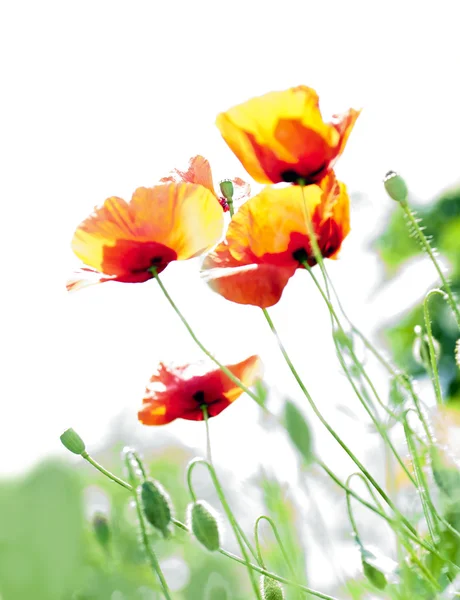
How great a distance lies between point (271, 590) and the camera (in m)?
0.68

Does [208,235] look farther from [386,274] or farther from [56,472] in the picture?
[56,472]

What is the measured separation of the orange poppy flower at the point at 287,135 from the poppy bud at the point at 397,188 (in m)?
0.07

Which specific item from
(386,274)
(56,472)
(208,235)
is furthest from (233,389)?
(56,472)

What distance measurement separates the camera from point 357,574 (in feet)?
2.29

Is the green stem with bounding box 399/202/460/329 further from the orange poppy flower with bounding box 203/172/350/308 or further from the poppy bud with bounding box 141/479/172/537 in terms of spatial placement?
the poppy bud with bounding box 141/479/172/537

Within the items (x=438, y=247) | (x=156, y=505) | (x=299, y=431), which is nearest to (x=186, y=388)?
(x=156, y=505)

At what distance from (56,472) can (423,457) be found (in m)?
5.75

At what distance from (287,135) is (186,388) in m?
0.24

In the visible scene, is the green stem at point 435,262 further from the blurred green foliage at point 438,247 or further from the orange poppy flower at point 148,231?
the blurred green foliage at point 438,247

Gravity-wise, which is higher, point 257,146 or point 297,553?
point 257,146

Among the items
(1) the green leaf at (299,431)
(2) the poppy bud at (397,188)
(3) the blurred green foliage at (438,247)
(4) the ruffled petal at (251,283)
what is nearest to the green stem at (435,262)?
(2) the poppy bud at (397,188)

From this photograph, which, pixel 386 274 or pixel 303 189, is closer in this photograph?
pixel 303 189

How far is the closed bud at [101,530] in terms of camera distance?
0.71 m

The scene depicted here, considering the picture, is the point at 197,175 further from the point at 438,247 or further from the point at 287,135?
the point at 438,247
